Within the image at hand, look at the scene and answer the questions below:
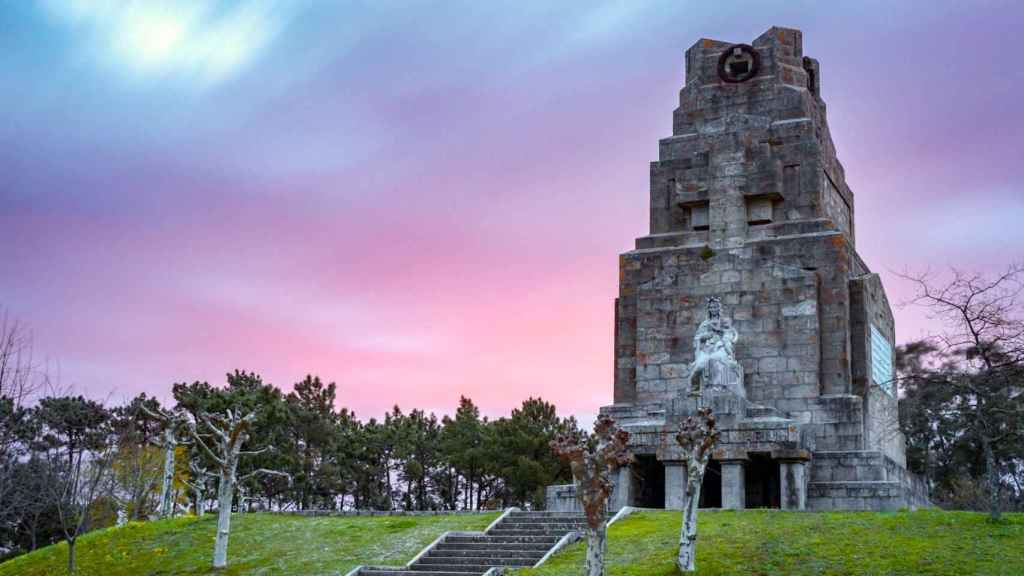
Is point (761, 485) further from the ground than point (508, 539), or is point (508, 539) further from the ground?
point (761, 485)

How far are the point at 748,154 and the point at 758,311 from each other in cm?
540

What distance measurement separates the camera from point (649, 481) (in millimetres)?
33844

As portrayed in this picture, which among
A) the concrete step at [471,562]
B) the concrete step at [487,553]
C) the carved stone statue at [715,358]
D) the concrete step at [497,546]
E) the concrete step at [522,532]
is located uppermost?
the carved stone statue at [715,358]

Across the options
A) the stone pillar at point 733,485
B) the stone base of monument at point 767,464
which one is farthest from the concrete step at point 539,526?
the stone pillar at point 733,485

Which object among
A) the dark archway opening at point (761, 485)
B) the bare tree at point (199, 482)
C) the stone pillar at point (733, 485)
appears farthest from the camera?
the bare tree at point (199, 482)

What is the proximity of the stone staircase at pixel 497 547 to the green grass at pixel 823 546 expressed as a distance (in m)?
1.16

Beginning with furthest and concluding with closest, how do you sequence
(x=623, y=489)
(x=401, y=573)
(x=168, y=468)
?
(x=168, y=468)
(x=623, y=489)
(x=401, y=573)

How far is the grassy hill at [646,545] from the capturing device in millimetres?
21453

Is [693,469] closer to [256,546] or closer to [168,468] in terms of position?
[256,546]

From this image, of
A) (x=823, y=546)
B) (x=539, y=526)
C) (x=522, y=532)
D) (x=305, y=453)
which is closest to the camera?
(x=823, y=546)

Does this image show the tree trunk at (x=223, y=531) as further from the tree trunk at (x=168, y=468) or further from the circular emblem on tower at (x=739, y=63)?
the circular emblem on tower at (x=739, y=63)

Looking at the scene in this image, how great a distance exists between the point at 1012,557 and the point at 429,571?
11.6 meters

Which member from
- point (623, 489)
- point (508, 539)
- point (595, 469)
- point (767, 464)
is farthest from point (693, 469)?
point (767, 464)

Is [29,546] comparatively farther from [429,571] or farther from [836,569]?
[836,569]
